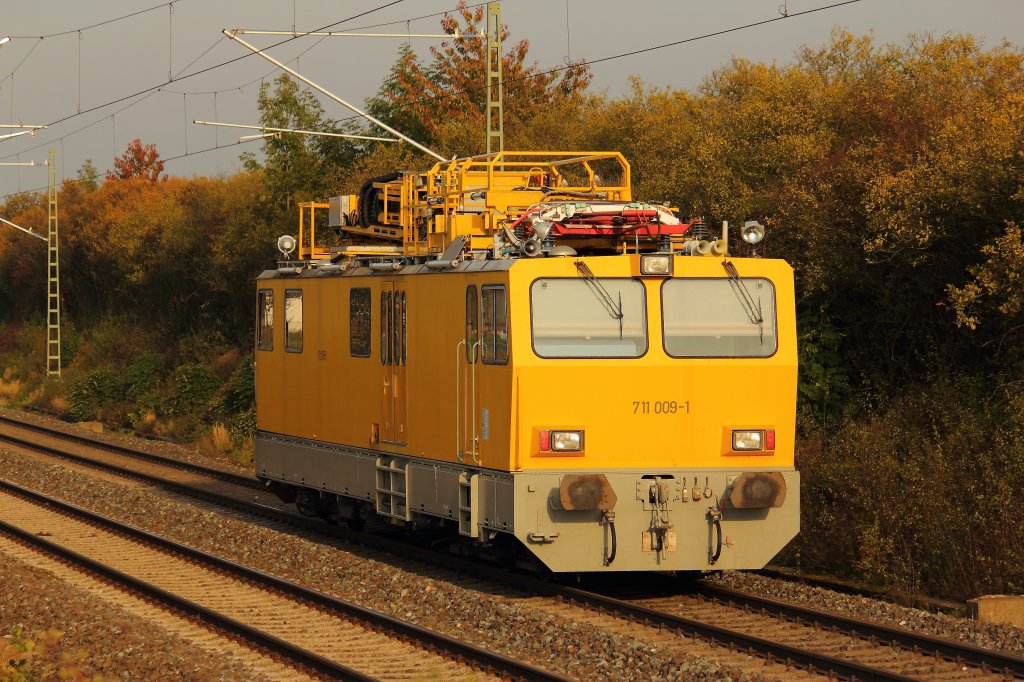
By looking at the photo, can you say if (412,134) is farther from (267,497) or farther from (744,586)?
(744,586)

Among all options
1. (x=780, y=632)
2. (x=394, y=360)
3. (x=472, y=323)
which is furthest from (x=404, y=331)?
(x=780, y=632)

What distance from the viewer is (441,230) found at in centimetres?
1542

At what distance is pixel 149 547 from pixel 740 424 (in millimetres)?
7679

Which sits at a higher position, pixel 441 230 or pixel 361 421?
pixel 441 230

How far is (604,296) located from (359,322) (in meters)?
3.75

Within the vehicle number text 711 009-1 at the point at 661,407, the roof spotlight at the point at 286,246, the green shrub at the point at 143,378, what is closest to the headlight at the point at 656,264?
the vehicle number text 711 009-1 at the point at 661,407

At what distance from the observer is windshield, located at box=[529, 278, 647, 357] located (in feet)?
40.9

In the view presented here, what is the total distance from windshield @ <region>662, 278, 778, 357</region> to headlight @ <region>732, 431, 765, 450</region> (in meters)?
0.69

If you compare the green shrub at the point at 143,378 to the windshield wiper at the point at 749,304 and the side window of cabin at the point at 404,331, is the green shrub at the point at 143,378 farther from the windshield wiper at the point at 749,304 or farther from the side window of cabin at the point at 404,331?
the windshield wiper at the point at 749,304

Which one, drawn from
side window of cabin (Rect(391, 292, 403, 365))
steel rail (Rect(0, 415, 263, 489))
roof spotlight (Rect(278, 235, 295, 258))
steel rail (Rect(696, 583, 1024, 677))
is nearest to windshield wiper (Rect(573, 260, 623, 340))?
steel rail (Rect(696, 583, 1024, 677))

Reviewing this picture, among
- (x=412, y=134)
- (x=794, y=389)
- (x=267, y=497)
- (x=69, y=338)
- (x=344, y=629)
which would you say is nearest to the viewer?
(x=344, y=629)

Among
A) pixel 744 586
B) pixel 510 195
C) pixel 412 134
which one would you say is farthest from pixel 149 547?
pixel 412 134

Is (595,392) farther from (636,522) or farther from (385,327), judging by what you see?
(385,327)

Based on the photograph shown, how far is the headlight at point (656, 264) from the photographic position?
497 inches
